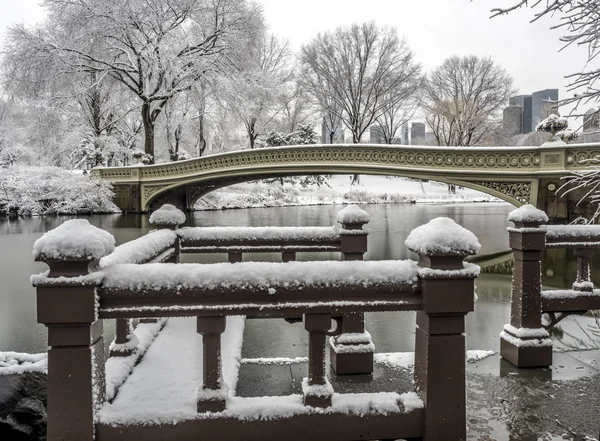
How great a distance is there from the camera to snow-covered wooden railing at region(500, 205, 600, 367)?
361 cm

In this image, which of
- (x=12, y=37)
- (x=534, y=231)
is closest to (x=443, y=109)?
(x=12, y=37)

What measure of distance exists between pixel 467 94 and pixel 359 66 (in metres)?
12.4

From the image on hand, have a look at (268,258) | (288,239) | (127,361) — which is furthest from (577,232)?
(268,258)

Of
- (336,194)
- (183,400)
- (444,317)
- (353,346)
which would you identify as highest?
(336,194)

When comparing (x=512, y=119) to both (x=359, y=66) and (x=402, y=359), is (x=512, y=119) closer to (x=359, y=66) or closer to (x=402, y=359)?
(x=359, y=66)

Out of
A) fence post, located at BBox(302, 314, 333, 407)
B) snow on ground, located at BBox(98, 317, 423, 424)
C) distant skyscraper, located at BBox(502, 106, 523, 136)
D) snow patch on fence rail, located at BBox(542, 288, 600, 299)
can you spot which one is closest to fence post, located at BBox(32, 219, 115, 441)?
snow on ground, located at BBox(98, 317, 423, 424)

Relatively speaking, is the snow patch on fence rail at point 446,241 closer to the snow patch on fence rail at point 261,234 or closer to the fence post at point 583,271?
the snow patch on fence rail at point 261,234

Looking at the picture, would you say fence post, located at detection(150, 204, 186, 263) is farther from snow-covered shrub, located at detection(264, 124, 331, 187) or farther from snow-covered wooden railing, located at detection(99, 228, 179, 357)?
snow-covered shrub, located at detection(264, 124, 331, 187)

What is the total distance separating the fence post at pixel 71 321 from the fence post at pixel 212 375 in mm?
446

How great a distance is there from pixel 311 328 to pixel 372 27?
149ft

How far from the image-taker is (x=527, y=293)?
371 centimetres

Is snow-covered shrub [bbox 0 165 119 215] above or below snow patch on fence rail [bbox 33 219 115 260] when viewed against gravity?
above

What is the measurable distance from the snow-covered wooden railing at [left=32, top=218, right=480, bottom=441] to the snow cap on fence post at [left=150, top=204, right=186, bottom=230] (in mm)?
1953

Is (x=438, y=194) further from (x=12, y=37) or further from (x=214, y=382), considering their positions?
(x=214, y=382)
